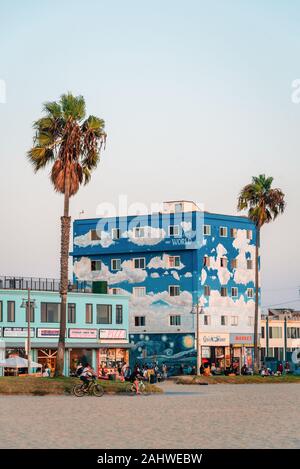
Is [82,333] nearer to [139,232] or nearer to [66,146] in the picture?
[139,232]

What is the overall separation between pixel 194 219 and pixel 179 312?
9590 mm

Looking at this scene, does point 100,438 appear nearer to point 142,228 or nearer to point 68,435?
point 68,435

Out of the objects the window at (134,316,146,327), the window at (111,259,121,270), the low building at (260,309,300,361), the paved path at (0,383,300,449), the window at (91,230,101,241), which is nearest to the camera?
the paved path at (0,383,300,449)

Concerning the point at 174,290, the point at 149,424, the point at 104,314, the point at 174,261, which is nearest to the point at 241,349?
the point at 174,290

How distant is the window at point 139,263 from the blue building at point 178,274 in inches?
4.1

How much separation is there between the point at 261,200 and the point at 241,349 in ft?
95.1

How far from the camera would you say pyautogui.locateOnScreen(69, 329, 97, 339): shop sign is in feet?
295

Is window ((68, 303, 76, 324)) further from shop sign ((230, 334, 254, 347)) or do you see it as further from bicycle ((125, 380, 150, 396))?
bicycle ((125, 380, 150, 396))

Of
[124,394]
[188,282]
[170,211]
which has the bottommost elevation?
[124,394]

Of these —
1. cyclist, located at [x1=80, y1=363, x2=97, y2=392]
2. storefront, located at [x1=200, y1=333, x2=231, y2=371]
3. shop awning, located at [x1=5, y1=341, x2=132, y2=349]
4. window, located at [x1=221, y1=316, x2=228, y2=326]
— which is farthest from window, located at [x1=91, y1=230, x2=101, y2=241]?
cyclist, located at [x1=80, y1=363, x2=97, y2=392]

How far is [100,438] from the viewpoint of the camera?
982 inches

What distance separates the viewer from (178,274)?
362ft

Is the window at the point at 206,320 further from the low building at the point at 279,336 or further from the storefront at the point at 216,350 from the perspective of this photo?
the low building at the point at 279,336
